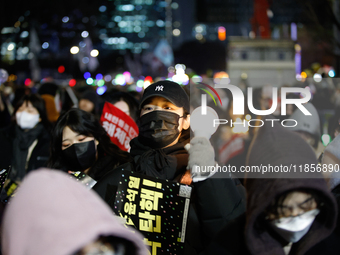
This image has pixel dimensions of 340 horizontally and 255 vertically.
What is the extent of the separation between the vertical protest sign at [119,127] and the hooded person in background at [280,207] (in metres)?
2.81

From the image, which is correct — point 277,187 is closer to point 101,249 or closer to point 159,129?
point 101,249

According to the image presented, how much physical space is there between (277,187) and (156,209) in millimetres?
733

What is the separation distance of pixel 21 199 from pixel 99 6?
2057 cm

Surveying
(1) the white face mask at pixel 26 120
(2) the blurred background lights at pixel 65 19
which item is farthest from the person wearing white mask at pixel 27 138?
(2) the blurred background lights at pixel 65 19

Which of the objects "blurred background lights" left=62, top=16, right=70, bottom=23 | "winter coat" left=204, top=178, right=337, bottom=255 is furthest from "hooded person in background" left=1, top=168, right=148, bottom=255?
"blurred background lights" left=62, top=16, right=70, bottom=23

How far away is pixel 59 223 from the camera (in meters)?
1.30

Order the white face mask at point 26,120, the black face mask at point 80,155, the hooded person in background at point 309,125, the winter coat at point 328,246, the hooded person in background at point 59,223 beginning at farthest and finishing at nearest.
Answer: the white face mask at point 26,120, the black face mask at point 80,155, the hooded person in background at point 309,125, the winter coat at point 328,246, the hooded person in background at point 59,223

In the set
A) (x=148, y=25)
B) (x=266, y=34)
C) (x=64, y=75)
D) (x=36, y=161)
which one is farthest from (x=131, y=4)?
(x=36, y=161)

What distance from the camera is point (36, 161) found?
5223 millimetres

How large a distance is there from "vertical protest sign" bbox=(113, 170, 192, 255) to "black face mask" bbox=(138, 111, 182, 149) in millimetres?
618

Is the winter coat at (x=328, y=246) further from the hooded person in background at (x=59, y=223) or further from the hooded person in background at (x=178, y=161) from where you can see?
the hooded person in background at (x=59, y=223)

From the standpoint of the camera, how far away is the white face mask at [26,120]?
5551 mm

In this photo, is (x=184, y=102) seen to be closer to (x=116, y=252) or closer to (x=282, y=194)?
(x=282, y=194)

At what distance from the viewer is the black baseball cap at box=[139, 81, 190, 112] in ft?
9.46
